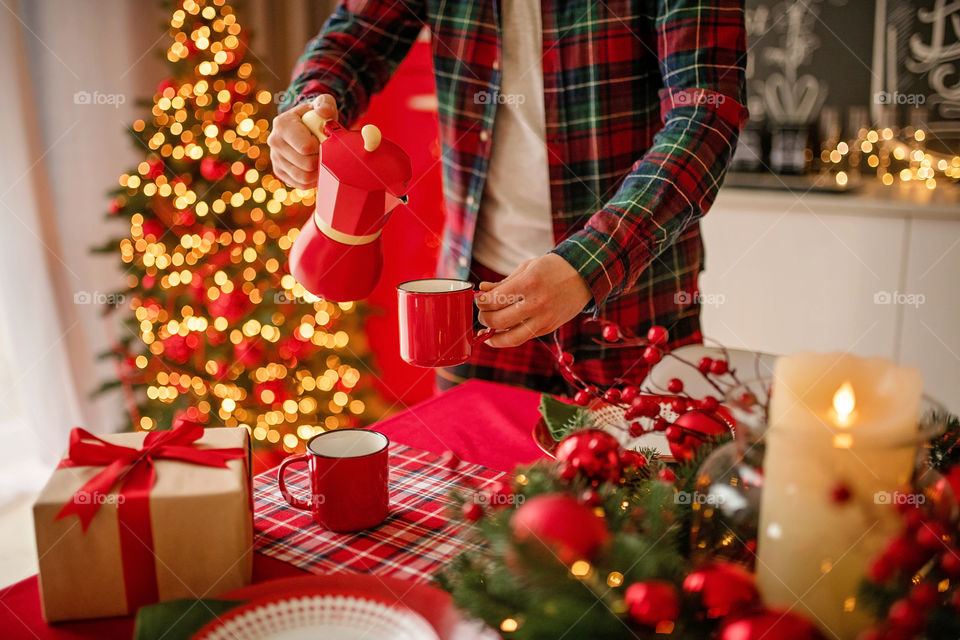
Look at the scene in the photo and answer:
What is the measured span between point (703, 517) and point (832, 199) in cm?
225

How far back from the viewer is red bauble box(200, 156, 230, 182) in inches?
84.5

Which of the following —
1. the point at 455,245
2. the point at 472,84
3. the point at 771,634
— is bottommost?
the point at 771,634

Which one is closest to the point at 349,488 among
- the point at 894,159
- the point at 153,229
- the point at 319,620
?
the point at 319,620

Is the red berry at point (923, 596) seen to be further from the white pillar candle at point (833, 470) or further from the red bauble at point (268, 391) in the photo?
the red bauble at point (268, 391)

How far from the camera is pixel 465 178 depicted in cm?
143

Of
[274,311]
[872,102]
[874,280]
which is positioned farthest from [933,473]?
[872,102]

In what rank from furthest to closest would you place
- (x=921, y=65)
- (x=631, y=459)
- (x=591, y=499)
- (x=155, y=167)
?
1. (x=921, y=65)
2. (x=155, y=167)
3. (x=631, y=459)
4. (x=591, y=499)

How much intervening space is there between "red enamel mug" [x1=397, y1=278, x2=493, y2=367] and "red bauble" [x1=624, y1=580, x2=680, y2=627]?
424mm

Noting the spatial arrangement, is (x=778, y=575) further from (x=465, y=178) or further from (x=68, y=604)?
(x=465, y=178)

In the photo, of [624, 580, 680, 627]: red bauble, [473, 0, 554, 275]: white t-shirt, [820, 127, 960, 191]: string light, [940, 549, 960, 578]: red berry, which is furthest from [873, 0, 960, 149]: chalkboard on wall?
[624, 580, 680, 627]: red bauble

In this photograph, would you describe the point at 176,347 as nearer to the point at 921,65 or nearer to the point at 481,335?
the point at 481,335

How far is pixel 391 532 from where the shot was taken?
0.80 metres

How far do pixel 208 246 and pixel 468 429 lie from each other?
1406 millimetres

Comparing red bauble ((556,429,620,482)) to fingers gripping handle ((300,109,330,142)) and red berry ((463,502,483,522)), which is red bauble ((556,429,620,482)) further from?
fingers gripping handle ((300,109,330,142))
